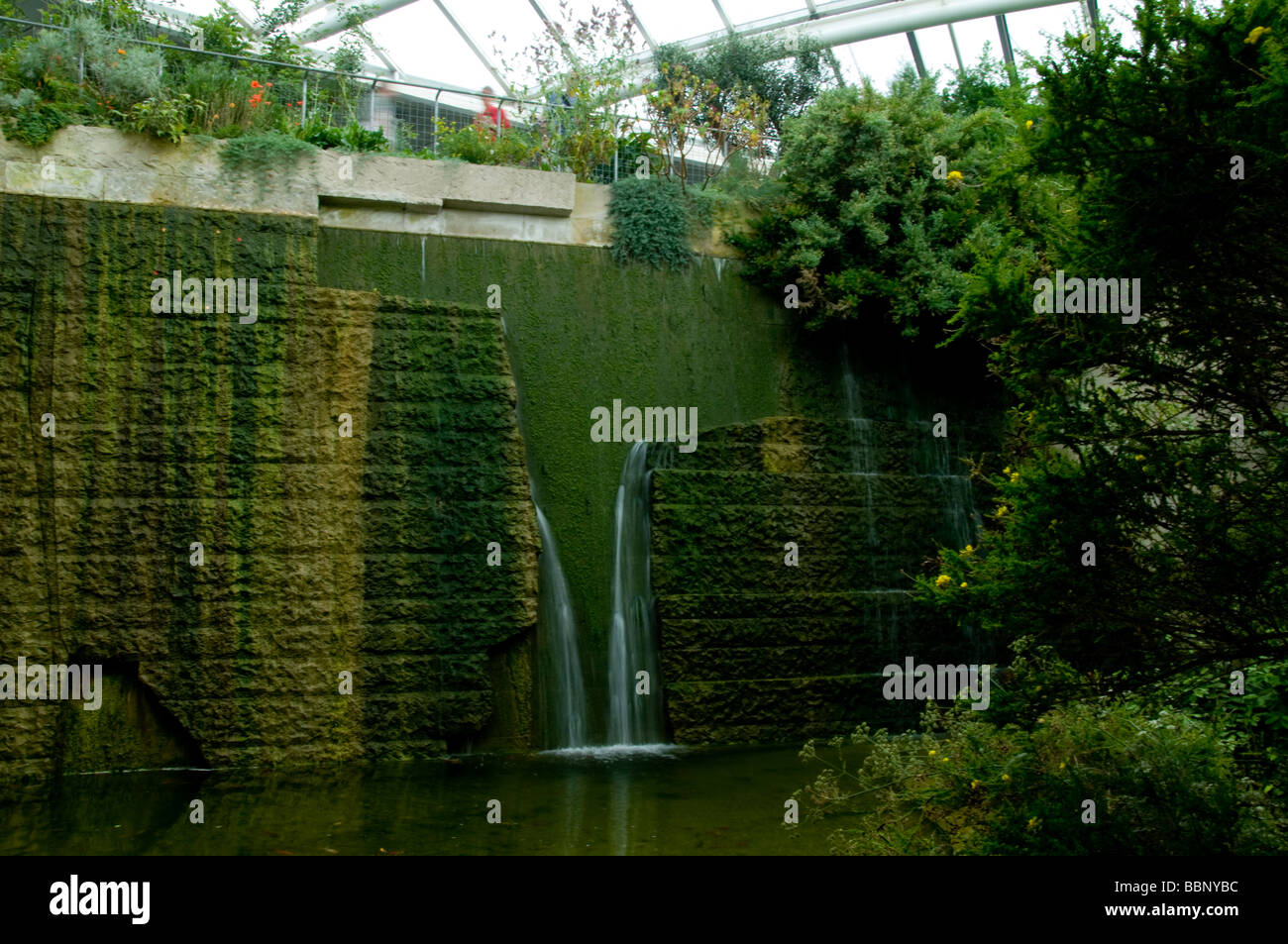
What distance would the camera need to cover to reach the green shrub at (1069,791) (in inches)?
172

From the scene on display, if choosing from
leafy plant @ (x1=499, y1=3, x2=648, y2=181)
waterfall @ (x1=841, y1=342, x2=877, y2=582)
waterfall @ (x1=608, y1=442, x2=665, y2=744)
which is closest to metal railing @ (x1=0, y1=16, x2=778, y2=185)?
leafy plant @ (x1=499, y1=3, x2=648, y2=181)

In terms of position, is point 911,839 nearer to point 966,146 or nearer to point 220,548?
point 220,548

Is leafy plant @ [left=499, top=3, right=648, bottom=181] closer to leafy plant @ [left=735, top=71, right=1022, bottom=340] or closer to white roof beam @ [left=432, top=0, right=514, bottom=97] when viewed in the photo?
leafy plant @ [left=735, top=71, right=1022, bottom=340]

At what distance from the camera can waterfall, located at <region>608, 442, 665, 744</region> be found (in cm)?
957

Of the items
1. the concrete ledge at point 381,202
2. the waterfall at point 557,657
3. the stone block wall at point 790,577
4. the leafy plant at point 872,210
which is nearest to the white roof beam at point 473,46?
the leafy plant at point 872,210

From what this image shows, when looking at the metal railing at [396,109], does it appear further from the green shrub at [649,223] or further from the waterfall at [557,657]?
the waterfall at [557,657]

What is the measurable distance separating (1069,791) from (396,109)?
9.62 m

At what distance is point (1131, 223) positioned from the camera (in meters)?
4.31

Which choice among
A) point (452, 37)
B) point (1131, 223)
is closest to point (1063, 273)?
point (1131, 223)

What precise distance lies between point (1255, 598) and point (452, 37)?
52.3 feet

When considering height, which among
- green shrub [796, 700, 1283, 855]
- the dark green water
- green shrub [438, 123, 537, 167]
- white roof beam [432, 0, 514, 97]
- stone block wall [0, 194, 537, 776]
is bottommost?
the dark green water

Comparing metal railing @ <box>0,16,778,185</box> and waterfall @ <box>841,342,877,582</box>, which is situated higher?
metal railing @ <box>0,16,778,185</box>

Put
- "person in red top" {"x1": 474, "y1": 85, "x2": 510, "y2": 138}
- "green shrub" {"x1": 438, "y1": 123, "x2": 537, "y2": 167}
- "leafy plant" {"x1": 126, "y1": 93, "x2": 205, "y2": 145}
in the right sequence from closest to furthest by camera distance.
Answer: "leafy plant" {"x1": 126, "y1": 93, "x2": 205, "y2": 145}, "green shrub" {"x1": 438, "y1": 123, "x2": 537, "y2": 167}, "person in red top" {"x1": 474, "y1": 85, "x2": 510, "y2": 138}

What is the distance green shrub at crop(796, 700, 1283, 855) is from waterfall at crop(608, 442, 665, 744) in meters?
3.51
